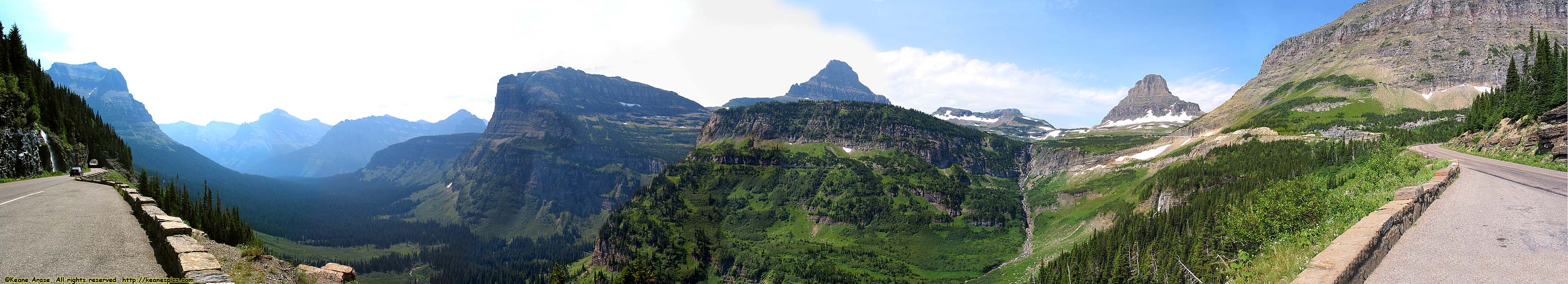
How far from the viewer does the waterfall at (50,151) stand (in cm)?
4394

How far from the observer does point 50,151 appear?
1758 inches

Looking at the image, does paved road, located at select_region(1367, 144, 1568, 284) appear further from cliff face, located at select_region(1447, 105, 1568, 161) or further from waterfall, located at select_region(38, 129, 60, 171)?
waterfall, located at select_region(38, 129, 60, 171)

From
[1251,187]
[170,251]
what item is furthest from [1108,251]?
[170,251]

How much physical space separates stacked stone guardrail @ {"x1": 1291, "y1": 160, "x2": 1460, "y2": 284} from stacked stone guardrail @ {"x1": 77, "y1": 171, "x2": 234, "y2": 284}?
77.2ft

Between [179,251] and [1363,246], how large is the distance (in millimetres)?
28770

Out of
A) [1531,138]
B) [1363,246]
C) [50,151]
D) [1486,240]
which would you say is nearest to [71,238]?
[1363,246]

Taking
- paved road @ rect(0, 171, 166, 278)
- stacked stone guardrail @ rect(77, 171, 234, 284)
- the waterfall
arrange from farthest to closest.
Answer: the waterfall, paved road @ rect(0, 171, 166, 278), stacked stone guardrail @ rect(77, 171, 234, 284)

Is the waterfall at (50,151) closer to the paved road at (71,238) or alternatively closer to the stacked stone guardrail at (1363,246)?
the paved road at (71,238)

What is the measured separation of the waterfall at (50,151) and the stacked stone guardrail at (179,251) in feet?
141

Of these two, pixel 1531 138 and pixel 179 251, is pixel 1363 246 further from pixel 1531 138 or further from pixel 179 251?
pixel 1531 138

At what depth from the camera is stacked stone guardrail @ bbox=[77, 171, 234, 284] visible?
39.9ft

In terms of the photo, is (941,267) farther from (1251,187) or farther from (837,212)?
(1251,187)

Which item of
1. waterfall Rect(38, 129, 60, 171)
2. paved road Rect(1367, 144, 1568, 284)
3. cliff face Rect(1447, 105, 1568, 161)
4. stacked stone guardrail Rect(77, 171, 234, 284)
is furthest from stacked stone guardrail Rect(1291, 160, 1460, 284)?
waterfall Rect(38, 129, 60, 171)

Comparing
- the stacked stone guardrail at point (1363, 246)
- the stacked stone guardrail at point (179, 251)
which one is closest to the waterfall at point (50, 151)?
the stacked stone guardrail at point (179, 251)
